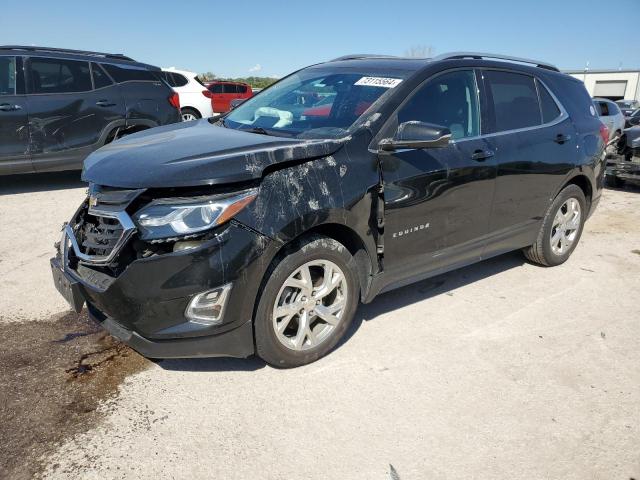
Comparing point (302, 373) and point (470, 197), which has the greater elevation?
point (470, 197)

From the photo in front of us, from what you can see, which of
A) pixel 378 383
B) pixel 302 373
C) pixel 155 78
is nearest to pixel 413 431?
pixel 378 383

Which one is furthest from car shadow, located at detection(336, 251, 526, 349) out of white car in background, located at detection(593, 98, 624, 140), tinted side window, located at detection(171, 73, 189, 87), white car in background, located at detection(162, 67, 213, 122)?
tinted side window, located at detection(171, 73, 189, 87)

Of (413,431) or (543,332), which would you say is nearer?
(413,431)

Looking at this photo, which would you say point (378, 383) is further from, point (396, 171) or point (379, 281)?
point (396, 171)

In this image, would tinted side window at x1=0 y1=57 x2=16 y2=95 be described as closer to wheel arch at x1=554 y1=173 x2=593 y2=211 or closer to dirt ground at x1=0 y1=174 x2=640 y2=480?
dirt ground at x1=0 y1=174 x2=640 y2=480

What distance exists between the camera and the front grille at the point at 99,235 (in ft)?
8.73

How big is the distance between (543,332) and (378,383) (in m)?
1.40

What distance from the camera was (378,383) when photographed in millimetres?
2980

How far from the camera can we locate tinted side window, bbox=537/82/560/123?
14.5 feet

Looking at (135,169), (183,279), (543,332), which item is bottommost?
(543,332)

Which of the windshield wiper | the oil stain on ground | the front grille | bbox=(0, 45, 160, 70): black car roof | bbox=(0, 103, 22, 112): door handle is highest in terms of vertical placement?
bbox=(0, 45, 160, 70): black car roof

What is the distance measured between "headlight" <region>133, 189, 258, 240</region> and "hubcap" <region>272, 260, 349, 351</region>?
561 mm

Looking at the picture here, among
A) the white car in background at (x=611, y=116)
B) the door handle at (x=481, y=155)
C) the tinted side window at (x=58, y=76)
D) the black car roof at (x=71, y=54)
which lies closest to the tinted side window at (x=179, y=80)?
the black car roof at (x=71, y=54)

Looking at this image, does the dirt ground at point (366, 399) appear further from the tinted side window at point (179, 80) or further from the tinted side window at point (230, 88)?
the tinted side window at point (230, 88)
